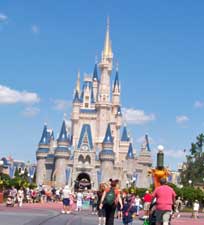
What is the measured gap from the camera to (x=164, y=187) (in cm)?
1080

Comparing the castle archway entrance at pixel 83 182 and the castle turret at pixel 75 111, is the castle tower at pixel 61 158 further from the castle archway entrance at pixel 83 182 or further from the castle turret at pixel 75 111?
the castle turret at pixel 75 111

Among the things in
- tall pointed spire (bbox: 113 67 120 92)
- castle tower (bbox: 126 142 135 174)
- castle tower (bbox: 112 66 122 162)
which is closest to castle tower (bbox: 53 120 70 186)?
castle tower (bbox: 126 142 135 174)

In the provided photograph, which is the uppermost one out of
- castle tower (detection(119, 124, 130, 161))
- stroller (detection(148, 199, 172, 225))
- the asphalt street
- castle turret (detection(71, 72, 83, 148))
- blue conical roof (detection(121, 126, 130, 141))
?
castle turret (detection(71, 72, 83, 148))

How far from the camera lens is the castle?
99.7m

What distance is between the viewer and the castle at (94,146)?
9969 cm

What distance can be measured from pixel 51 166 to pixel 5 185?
1972 inches

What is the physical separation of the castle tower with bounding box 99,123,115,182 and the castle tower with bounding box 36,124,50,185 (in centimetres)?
1139

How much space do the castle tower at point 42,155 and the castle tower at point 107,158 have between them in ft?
37.4

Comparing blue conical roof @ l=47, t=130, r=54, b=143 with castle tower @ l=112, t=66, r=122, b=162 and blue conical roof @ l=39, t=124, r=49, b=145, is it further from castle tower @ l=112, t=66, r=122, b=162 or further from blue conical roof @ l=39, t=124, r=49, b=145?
castle tower @ l=112, t=66, r=122, b=162

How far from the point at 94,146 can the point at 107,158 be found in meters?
6.03

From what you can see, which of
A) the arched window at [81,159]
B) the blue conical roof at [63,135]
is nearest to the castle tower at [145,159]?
the arched window at [81,159]

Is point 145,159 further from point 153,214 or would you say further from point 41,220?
point 153,214

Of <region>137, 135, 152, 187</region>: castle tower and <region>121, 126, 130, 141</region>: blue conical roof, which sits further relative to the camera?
<region>121, 126, 130, 141</region>: blue conical roof

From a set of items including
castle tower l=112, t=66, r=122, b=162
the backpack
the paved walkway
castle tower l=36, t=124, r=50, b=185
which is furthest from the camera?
castle tower l=112, t=66, r=122, b=162
